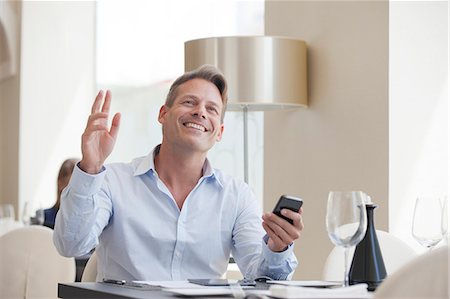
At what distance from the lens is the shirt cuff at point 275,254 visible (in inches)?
94.7

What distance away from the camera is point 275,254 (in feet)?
7.94

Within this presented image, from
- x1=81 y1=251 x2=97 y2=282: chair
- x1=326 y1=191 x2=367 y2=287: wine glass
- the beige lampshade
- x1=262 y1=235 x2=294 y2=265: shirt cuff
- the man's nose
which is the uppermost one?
the beige lampshade

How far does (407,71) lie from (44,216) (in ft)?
9.92

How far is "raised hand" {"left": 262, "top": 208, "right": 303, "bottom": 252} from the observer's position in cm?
221

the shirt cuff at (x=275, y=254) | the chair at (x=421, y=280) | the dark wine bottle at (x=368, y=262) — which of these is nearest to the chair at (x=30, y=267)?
the shirt cuff at (x=275, y=254)

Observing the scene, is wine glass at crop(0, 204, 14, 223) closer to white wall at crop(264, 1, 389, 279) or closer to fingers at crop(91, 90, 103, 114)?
white wall at crop(264, 1, 389, 279)

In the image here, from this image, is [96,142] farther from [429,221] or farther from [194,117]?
[429,221]

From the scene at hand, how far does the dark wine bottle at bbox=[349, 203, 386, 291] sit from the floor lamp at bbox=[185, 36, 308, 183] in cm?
237

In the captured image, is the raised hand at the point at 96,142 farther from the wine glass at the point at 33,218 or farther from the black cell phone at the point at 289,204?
the wine glass at the point at 33,218

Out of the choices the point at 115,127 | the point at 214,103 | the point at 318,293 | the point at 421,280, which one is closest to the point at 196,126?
the point at 214,103

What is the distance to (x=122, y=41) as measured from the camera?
336 inches

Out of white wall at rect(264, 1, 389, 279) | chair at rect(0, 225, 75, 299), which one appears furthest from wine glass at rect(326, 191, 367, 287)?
white wall at rect(264, 1, 389, 279)

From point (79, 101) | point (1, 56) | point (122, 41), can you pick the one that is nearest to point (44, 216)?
point (122, 41)

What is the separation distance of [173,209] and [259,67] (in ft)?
6.49
